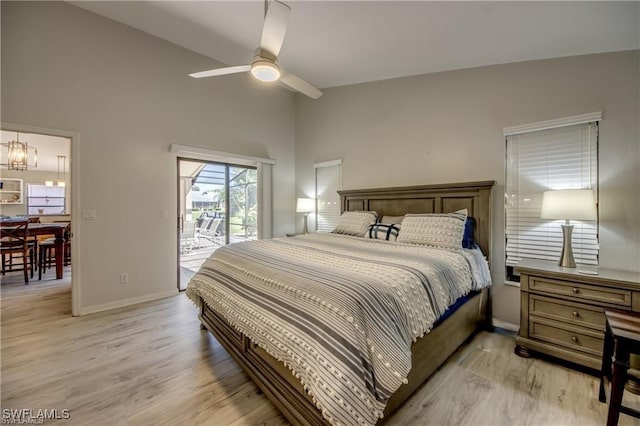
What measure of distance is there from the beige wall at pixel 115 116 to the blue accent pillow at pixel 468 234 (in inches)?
144

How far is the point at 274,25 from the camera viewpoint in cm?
199

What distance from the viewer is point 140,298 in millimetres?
3545

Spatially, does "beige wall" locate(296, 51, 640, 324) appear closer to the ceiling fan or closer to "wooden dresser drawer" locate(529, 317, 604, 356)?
"wooden dresser drawer" locate(529, 317, 604, 356)

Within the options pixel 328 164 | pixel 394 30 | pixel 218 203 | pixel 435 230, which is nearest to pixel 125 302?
pixel 218 203

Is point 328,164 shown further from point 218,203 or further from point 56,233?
point 56,233

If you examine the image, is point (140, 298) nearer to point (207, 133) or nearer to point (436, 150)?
point (207, 133)

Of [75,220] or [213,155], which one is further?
[213,155]

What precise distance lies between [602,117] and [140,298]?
5.37m

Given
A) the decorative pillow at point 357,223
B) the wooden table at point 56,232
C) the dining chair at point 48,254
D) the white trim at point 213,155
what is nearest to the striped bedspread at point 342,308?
the decorative pillow at point 357,223

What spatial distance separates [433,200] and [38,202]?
35.2 feet

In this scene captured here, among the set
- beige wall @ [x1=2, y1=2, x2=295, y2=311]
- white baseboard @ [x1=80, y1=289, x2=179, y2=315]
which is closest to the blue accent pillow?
beige wall @ [x1=2, y1=2, x2=295, y2=311]

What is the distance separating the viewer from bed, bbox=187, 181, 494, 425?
3.89 feet

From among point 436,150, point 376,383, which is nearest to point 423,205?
point 436,150

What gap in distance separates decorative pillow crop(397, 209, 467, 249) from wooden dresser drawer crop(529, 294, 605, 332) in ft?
2.41
